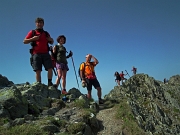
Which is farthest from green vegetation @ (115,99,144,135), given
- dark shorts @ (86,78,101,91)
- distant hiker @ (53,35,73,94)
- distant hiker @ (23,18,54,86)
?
distant hiker @ (23,18,54,86)

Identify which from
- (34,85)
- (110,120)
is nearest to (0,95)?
(34,85)

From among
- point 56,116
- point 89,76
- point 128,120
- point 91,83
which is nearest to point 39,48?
point 89,76

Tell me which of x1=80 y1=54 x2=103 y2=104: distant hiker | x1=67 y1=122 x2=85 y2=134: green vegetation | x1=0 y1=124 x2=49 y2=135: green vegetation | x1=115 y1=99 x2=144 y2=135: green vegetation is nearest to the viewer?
x1=0 y1=124 x2=49 y2=135: green vegetation

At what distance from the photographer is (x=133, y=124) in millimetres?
6965

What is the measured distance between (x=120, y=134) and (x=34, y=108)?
395 centimetres

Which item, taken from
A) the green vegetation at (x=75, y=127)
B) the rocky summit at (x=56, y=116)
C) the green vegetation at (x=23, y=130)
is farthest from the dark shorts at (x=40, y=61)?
the green vegetation at (x=23, y=130)

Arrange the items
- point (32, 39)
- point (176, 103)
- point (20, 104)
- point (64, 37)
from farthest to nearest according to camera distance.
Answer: point (176, 103) → point (64, 37) → point (32, 39) → point (20, 104)

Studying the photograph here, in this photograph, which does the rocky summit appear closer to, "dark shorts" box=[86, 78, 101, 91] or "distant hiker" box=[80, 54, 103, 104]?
"distant hiker" box=[80, 54, 103, 104]

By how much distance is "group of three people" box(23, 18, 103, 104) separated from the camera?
8788mm

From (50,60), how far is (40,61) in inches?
23.3

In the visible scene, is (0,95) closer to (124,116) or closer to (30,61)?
(30,61)

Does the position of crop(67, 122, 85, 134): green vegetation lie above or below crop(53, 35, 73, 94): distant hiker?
below

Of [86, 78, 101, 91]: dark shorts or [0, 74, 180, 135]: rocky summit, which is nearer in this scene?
[0, 74, 180, 135]: rocky summit

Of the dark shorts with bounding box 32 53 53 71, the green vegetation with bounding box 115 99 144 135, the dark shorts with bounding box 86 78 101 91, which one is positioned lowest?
the green vegetation with bounding box 115 99 144 135
